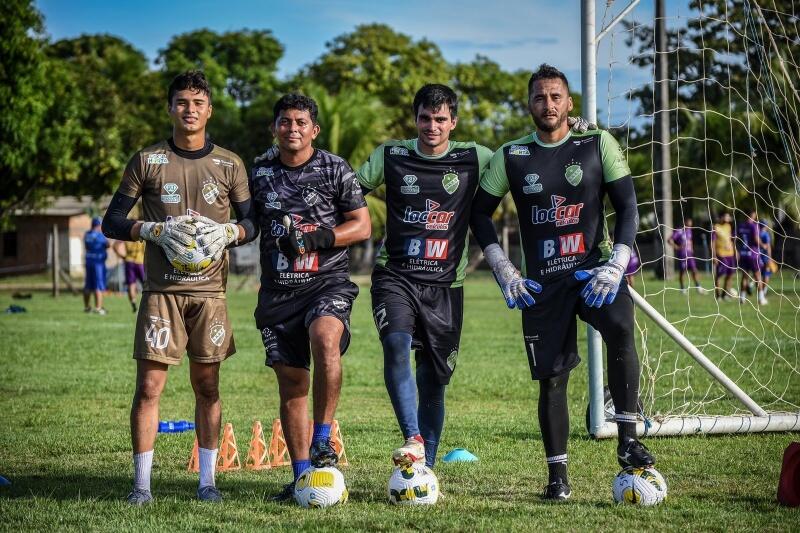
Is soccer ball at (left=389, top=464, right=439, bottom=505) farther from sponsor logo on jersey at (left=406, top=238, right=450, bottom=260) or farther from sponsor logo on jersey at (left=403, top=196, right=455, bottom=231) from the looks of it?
sponsor logo on jersey at (left=403, top=196, right=455, bottom=231)

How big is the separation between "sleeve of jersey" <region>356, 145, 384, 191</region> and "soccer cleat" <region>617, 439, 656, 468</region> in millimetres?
2353

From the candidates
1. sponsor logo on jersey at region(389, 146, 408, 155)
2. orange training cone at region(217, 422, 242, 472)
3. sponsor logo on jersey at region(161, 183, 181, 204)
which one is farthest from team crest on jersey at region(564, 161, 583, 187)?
orange training cone at region(217, 422, 242, 472)

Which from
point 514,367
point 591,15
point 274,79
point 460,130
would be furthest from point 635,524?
point 274,79

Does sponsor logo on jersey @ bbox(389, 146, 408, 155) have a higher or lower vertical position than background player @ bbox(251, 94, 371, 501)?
higher

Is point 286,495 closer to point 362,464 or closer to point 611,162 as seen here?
point 362,464

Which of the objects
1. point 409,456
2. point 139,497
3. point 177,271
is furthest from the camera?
point 177,271

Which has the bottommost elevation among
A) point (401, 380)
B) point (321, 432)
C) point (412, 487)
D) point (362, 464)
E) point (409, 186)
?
point (362, 464)

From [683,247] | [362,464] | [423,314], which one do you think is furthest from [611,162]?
[683,247]

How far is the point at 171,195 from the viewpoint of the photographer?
6.20m

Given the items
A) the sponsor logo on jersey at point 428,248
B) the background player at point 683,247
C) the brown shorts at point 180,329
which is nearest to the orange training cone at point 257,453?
the brown shorts at point 180,329

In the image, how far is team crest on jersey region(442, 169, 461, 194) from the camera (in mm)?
6605

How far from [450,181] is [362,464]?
2.26 m

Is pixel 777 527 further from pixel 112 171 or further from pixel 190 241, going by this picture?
pixel 112 171

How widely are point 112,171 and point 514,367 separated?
27.6 metres
